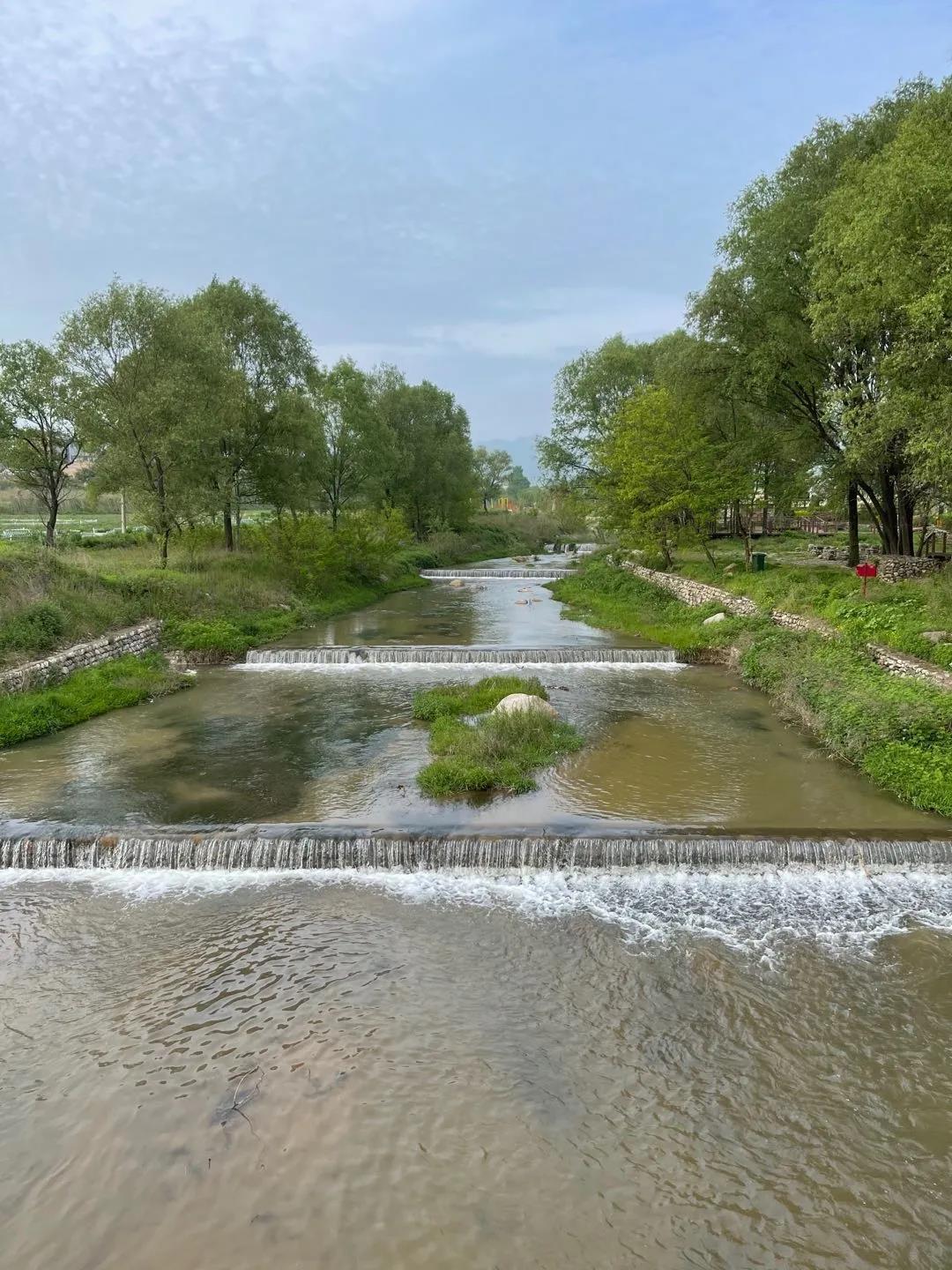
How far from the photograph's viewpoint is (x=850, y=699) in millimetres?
13742

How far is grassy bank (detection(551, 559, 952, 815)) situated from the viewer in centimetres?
1149

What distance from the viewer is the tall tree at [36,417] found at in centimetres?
2458

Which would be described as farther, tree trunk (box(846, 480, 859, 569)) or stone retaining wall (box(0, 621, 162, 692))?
tree trunk (box(846, 480, 859, 569))

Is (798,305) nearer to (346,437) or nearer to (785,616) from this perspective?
(785,616)

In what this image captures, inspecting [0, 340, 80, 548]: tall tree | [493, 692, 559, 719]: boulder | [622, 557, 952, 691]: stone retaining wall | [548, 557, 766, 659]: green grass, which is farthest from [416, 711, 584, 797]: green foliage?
[0, 340, 80, 548]: tall tree

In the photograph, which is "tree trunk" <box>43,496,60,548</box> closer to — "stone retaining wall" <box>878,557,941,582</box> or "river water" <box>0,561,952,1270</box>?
"river water" <box>0,561,952,1270</box>

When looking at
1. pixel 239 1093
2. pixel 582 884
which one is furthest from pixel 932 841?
pixel 239 1093

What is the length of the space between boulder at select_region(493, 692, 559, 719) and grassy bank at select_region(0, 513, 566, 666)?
10.2 metres

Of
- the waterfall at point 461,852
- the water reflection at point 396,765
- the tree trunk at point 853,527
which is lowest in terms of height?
the waterfall at point 461,852

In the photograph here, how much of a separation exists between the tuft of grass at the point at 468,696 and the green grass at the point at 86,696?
642cm

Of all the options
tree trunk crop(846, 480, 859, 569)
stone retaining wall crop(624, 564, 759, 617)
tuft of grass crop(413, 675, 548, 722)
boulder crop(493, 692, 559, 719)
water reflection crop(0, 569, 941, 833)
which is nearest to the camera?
water reflection crop(0, 569, 941, 833)

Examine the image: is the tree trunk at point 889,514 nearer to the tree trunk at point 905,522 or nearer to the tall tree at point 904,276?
the tree trunk at point 905,522

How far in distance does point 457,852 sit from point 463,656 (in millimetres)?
11077

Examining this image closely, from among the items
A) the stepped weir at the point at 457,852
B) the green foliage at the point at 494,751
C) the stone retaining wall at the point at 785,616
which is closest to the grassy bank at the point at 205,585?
the stepped weir at the point at 457,852
